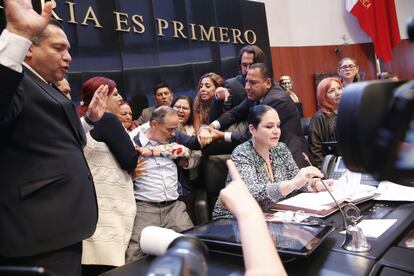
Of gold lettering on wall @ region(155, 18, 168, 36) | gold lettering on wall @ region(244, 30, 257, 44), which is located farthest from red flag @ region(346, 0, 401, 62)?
gold lettering on wall @ region(155, 18, 168, 36)

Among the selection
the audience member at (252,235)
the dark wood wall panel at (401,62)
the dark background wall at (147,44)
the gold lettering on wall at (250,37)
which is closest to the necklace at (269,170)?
the audience member at (252,235)

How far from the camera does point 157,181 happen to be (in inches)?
83.1

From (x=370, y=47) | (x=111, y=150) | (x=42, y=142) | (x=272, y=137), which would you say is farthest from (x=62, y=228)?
(x=370, y=47)

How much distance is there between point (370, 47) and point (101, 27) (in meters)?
4.95

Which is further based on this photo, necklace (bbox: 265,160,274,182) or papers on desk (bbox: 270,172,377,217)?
necklace (bbox: 265,160,274,182)

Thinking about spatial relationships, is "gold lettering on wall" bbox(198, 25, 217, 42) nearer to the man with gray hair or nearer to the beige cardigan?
the man with gray hair

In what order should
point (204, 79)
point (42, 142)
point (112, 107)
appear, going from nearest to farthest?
point (42, 142) → point (112, 107) → point (204, 79)

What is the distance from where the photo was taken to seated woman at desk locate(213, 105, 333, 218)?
183 centimetres

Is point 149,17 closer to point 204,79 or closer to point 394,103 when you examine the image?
point 204,79

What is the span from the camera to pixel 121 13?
376cm

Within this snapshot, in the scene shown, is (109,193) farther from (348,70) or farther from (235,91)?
(348,70)

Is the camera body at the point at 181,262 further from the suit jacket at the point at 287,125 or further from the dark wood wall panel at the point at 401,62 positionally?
the dark wood wall panel at the point at 401,62

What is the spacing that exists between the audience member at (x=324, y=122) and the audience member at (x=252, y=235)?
1815mm

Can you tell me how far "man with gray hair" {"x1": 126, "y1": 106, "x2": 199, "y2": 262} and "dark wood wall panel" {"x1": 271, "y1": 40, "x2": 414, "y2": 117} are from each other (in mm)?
3860
